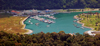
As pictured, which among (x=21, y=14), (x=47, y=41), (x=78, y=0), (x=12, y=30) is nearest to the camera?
(x=47, y=41)

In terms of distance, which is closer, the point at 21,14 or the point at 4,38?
the point at 4,38

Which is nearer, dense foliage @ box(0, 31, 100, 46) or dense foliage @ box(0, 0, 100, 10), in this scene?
dense foliage @ box(0, 31, 100, 46)

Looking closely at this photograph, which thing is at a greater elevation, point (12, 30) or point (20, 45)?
point (20, 45)

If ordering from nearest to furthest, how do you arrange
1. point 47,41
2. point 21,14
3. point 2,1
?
point 47,41
point 21,14
point 2,1

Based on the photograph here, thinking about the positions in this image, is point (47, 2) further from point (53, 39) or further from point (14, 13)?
point (53, 39)

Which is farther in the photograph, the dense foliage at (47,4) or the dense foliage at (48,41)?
the dense foliage at (47,4)

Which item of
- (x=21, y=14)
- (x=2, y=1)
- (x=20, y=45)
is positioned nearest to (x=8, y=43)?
(x=20, y=45)

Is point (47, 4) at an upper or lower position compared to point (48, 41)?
lower

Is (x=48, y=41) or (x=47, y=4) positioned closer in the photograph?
(x=48, y=41)
